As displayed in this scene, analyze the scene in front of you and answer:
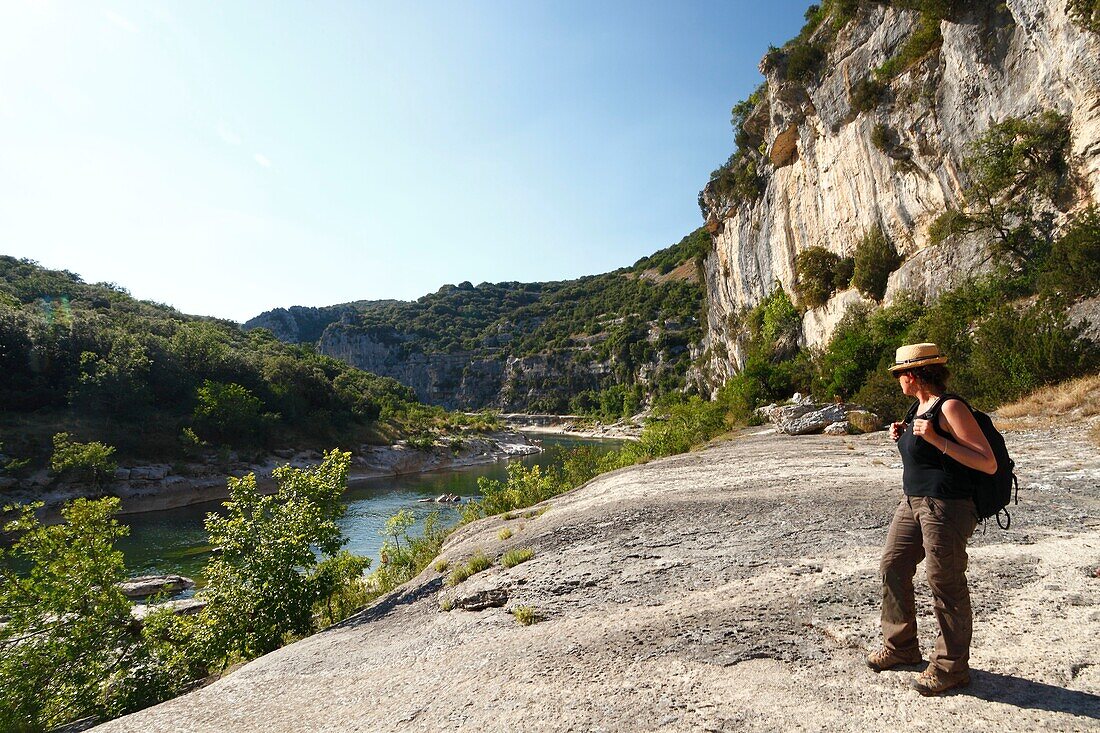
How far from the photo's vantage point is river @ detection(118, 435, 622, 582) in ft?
64.8

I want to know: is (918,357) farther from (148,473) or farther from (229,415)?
(229,415)

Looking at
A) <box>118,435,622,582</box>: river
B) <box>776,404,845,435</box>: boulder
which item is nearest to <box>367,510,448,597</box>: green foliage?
<box>118,435,622,582</box>: river

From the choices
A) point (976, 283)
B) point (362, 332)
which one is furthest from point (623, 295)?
point (976, 283)

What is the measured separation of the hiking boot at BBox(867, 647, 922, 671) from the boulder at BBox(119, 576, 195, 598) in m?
18.5

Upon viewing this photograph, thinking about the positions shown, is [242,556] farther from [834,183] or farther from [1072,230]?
[834,183]

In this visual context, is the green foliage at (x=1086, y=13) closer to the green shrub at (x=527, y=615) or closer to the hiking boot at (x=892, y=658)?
the hiking boot at (x=892, y=658)

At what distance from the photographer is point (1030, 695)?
2672mm

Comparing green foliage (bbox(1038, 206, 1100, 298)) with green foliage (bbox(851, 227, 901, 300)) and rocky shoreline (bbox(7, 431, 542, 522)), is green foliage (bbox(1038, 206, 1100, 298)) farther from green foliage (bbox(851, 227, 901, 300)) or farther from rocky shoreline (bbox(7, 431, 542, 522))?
rocky shoreline (bbox(7, 431, 542, 522))

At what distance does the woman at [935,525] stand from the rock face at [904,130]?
19080 mm

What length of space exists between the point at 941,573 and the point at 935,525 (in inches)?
10.0

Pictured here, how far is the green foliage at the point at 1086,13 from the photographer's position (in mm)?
13914

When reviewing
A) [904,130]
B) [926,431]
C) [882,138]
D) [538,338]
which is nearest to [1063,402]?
[926,431]

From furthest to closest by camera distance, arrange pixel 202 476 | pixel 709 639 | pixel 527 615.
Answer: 1. pixel 202 476
2. pixel 527 615
3. pixel 709 639

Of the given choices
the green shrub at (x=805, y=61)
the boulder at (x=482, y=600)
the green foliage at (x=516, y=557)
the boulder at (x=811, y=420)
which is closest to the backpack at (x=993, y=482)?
the boulder at (x=482, y=600)
